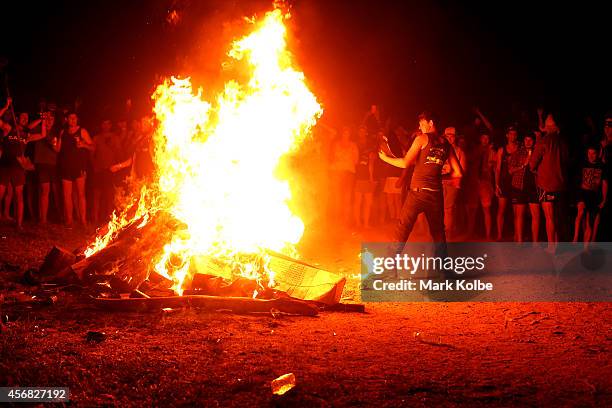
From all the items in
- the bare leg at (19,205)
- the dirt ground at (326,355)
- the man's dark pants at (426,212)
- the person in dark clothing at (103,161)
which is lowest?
the dirt ground at (326,355)

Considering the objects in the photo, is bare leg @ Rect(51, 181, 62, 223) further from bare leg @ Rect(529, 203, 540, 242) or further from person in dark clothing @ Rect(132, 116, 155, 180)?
bare leg @ Rect(529, 203, 540, 242)

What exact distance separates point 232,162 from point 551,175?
5.99m

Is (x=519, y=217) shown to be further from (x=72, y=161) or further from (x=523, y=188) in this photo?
(x=72, y=161)

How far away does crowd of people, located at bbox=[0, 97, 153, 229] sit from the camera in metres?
12.6

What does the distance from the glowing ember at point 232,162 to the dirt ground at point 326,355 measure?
5.45ft

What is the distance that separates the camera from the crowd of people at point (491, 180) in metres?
11.1

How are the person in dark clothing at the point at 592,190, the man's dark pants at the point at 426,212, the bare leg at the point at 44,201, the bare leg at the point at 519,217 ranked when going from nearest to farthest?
the man's dark pants at the point at 426,212 < the person in dark clothing at the point at 592,190 < the bare leg at the point at 519,217 < the bare leg at the point at 44,201

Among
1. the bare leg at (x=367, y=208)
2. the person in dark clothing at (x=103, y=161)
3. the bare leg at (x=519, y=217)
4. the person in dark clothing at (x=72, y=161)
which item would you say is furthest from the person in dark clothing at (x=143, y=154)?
the bare leg at (x=519, y=217)

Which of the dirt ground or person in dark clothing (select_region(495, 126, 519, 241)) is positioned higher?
person in dark clothing (select_region(495, 126, 519, 241))

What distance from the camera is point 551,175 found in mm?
11117

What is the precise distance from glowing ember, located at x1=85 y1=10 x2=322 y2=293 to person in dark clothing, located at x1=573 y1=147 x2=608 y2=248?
5367 millimetres

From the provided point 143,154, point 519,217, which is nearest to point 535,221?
point 519,217

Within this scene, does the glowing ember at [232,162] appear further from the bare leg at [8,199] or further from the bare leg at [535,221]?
the bare leg at [535,221]

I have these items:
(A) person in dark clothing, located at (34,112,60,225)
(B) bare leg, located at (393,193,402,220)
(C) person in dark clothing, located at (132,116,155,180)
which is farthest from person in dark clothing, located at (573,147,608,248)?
(A) person in dark clothing, located at (34,112,60,225)
